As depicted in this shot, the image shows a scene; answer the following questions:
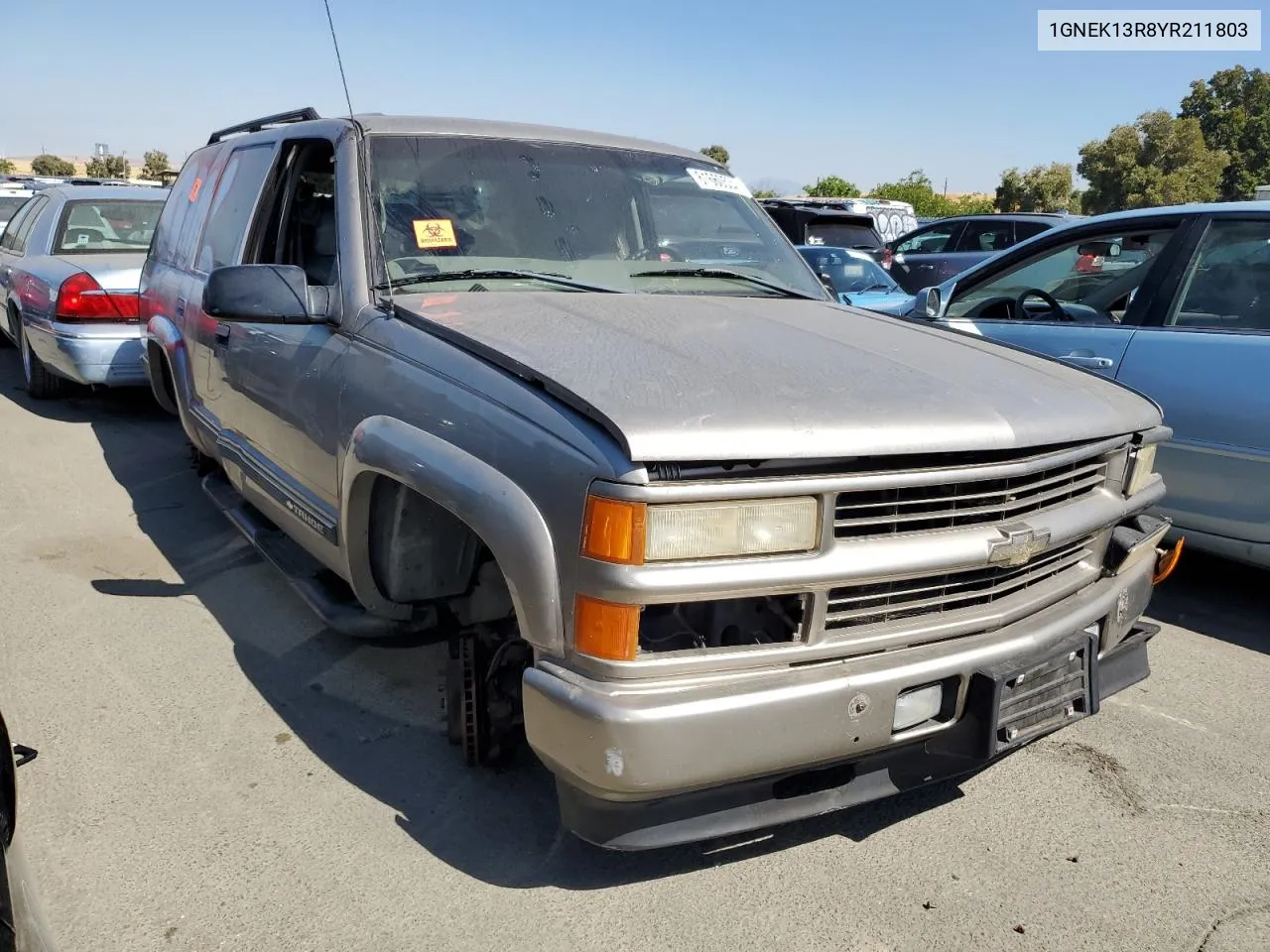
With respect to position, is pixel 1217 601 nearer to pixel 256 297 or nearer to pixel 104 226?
pixel 256 297

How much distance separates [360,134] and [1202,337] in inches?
134

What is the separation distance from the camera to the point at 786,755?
2.13 meters

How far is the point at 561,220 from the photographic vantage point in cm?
343

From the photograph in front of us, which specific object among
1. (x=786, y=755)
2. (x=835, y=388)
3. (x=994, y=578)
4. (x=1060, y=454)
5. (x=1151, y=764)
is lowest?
(x=1151, y=764)

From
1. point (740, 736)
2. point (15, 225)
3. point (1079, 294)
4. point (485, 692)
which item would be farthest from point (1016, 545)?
point (15, 225)

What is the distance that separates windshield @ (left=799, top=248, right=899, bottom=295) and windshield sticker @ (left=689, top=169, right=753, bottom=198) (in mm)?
6060

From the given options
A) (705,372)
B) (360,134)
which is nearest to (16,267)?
(360,134)

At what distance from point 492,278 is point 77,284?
5.13 meters

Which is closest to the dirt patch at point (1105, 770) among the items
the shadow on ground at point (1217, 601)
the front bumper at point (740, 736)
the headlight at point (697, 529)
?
the front bumper at point (740, 736)

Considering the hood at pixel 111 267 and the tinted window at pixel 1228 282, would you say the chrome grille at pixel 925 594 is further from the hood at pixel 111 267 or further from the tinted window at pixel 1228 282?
the hood at pixel 111 267

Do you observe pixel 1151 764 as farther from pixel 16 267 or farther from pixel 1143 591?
pixel 16 267

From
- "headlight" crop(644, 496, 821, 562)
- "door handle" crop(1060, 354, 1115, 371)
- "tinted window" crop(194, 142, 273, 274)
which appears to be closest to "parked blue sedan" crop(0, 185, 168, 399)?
"tinted window" crop(194, 142, 273, 274)

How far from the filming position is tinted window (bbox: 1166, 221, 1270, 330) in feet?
13.6

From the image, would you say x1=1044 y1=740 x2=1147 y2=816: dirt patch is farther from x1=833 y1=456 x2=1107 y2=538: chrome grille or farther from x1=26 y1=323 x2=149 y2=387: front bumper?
x1=26 y1=323 x2=149 y2=387: front bumper
